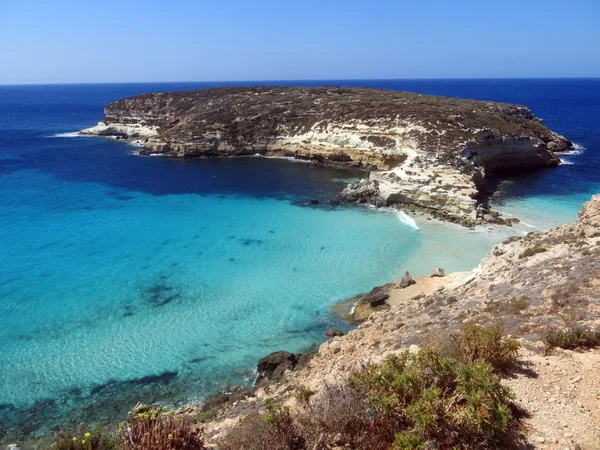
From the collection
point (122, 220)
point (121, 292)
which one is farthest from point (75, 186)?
point (121, 292)

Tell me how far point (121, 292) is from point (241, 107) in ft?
169

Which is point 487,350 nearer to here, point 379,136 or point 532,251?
point 532,251

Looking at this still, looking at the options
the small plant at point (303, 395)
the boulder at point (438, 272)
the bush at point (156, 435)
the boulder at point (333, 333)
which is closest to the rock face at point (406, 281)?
the boulder at point (438, 272)

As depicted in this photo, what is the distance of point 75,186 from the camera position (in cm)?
4297

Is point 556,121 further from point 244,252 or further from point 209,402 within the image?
point 209,402

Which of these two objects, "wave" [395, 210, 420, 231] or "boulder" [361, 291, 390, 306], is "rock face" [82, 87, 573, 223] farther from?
"boulder" [361, 291, 390, 306]

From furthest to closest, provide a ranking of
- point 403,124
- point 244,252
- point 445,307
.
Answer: point 403,124 → point 244,252 → point 445,307

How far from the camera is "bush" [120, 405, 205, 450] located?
6.69m

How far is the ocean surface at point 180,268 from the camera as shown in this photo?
1564 cm

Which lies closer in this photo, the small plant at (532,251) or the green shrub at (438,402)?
the green shrub at (438,402)

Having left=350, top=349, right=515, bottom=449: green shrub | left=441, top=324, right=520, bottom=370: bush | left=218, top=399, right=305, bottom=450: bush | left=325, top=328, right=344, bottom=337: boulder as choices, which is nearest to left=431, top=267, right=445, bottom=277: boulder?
left=325, top=328, right=344, bottom=337: boulder

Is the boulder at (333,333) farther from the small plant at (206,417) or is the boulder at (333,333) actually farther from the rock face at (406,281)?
the small plant at (206,417)

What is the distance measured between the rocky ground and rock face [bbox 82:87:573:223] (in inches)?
582

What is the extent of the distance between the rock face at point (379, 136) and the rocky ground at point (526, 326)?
1479 centimetres
